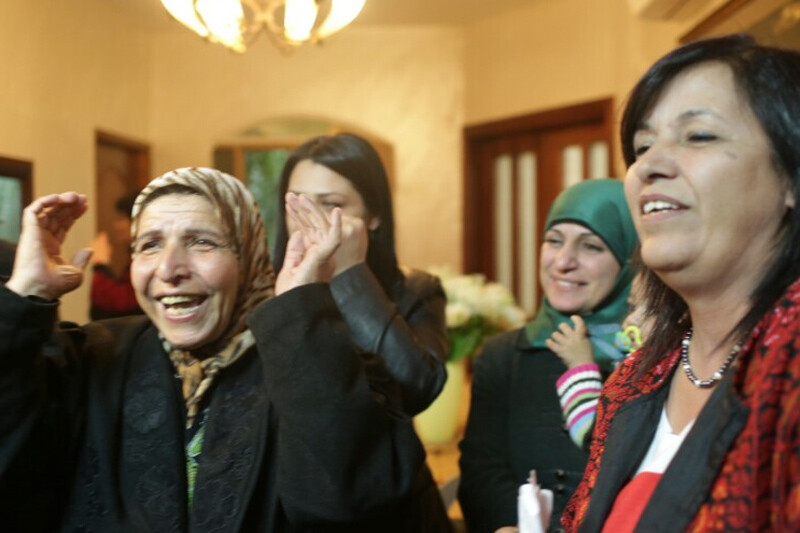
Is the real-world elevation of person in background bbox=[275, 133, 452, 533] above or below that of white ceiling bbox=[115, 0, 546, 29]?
below

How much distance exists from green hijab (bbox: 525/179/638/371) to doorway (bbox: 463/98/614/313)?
247 cm

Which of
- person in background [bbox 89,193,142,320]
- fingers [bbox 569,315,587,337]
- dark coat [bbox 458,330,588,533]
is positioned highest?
person in background [bbox 89,193,142,320]

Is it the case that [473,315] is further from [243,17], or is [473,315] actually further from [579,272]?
[243,17]

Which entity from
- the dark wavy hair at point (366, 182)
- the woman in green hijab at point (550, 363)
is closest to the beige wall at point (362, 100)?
the dark wavy hair at point (366, 182)

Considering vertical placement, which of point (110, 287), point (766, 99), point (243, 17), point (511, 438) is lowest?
point (511, 438)

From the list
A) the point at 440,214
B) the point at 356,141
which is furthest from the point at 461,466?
the point at 440,214

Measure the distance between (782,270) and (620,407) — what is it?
1.05 ft

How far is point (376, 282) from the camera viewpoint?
168cm

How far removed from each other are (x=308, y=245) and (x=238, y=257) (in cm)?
15

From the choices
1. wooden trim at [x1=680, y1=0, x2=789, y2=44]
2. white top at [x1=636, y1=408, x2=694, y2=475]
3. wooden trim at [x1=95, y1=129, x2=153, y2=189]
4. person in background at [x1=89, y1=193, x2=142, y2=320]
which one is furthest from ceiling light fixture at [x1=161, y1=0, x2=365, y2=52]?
white top at [x1=636, y1=408, x2=694, y2=475]

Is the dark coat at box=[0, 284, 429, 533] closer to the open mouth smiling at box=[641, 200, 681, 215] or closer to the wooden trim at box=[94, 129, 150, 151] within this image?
the open mouth smiling at box=[641, 200, 681, 215]

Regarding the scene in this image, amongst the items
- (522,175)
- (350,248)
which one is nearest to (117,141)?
(522,175)

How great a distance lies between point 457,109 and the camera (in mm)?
5395

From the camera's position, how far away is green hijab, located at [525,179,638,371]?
5.79ft
